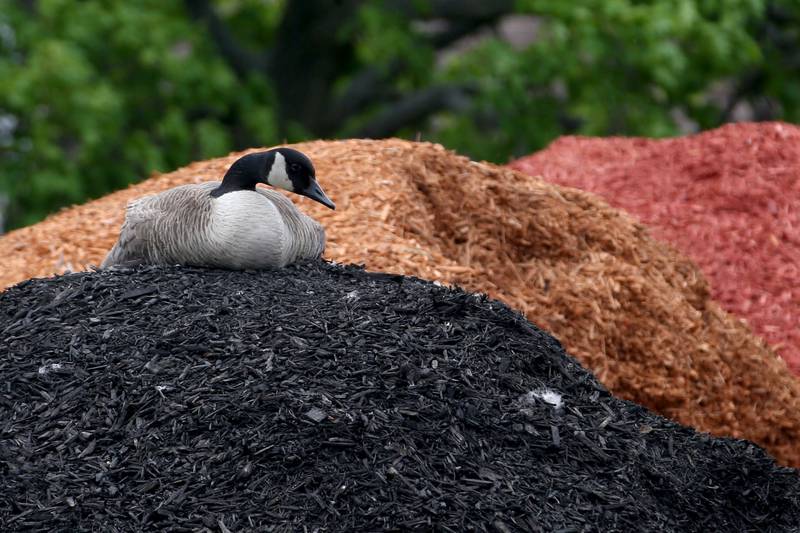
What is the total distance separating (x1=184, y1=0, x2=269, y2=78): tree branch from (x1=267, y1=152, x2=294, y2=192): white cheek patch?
33.9ft

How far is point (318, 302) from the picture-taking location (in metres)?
4.73

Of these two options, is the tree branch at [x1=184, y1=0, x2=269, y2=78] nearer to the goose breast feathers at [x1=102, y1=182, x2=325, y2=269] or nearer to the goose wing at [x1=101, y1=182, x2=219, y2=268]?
the goose wing at [x1=101, y1=182, x2=219, y2=268]

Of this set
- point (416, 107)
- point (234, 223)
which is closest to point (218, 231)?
point (234, 223)

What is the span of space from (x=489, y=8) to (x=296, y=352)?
1054 cm

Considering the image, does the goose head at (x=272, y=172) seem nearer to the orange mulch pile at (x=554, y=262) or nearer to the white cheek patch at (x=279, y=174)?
the white cheek patch at (x=279, y=174)

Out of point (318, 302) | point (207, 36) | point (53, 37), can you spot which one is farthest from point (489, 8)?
point (318, 302)

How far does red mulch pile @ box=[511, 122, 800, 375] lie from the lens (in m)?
7.53

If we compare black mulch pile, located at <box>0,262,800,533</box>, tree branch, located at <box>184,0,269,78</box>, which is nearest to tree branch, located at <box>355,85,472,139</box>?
tree branch, located at <box>184,0,269,78</box>

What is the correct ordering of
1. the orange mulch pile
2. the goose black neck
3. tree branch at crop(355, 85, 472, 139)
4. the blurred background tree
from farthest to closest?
tree branch at crop(355, 85, 472, 139) → the blurred background tree → the orange mulch pile → the goose black neck

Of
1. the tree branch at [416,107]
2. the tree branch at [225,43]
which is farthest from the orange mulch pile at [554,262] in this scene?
the tree branch at [225,43]

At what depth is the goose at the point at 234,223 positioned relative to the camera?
Answer: 506 centimetres

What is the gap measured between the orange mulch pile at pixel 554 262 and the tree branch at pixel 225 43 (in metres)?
8.47

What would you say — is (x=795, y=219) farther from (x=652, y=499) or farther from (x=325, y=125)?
(x=325, y=125)

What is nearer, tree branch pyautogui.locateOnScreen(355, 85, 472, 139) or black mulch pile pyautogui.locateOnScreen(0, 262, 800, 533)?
black mulch pile pyautogui.locateOnScreen(0, 262, 800, 533)
